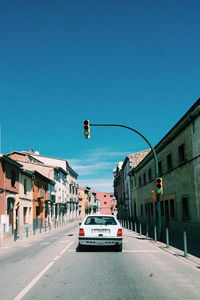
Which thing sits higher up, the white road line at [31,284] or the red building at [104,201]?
the white road line at [31,284]

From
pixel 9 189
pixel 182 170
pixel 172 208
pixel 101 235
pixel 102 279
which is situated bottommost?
pixel 102 279

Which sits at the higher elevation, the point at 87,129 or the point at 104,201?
the point at 87,129

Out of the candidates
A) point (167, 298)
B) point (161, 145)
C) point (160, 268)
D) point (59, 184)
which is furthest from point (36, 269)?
point (59, 184)

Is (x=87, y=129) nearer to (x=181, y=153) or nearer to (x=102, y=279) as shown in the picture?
(x=181, y=153)

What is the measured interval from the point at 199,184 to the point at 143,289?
1005 cm

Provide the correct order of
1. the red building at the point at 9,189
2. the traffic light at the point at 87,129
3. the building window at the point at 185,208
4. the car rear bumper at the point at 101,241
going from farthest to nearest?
the red building at the point at 9,189
the building window at the point at 185,208
the traffic light at the point at 87,129
the car rear bumper at the point at 101,241

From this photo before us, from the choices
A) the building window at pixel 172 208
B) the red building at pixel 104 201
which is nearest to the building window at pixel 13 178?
the building window at pixel 172 208

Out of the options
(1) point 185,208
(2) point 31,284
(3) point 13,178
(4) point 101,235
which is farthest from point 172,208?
(2) point 31,284

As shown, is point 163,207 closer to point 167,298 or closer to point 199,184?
point 199,184

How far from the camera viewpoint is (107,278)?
6.49 m

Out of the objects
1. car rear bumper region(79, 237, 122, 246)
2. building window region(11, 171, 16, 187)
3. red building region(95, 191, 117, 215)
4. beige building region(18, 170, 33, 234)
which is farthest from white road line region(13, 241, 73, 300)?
red building region(95, 191, 117, 215)

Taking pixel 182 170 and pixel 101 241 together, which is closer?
pixel 101 241

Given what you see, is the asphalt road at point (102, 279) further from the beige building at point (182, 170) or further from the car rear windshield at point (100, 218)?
Result: the beige building at point (182, 170)

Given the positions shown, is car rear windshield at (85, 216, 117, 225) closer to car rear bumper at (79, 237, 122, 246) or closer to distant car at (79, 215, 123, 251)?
distant car at (79, 215, 123, 251)
